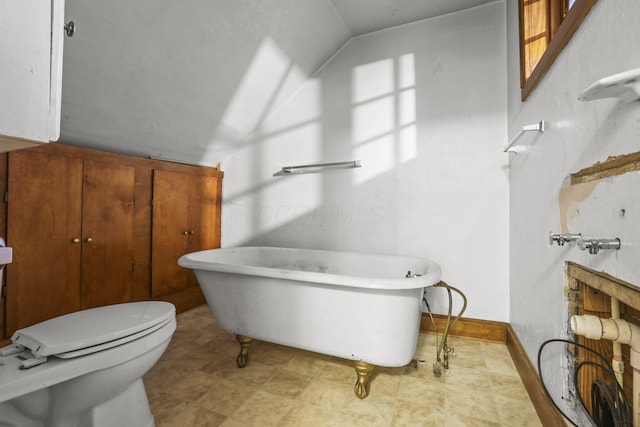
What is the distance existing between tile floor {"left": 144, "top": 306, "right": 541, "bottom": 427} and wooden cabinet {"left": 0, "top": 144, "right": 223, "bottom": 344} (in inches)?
24.2

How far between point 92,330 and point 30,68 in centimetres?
77

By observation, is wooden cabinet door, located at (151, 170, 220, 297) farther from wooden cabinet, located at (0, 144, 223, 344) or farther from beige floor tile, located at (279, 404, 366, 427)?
beige floor tile, located at (279, 404, 366, 427)

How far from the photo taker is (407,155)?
6.68 feet

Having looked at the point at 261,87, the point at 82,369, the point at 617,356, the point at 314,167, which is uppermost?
the point at 261,87

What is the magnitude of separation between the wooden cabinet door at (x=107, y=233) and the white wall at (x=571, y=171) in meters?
2.34

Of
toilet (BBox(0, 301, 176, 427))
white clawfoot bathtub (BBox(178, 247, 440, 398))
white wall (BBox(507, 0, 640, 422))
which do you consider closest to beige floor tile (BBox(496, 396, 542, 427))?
white wall (BBox(507, 0, 640, 422))

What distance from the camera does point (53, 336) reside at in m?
0.86

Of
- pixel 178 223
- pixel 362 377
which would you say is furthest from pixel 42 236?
pixel 362 377

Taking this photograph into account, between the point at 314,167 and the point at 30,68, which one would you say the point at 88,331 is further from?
the point at 314,167

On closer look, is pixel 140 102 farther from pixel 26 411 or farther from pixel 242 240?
pixel 26 411

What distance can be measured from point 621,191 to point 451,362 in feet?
4.24

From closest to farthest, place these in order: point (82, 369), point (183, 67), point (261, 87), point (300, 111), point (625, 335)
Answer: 1. point (625, 335)
2. point (82, 369)
3. point (183, 67)
4. point (261, 87)
5. point (300, 111)

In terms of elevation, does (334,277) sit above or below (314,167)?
below

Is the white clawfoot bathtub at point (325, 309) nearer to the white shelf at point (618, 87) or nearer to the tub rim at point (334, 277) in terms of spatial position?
the tub rim at point (334, 277)
